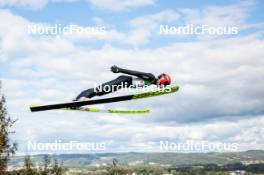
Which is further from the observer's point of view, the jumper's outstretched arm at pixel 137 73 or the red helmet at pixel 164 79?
the red helmet at pixel 164 79

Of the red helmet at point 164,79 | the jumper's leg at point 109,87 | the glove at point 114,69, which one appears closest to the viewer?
the glove at point 114,69

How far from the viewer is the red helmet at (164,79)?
2352 cm

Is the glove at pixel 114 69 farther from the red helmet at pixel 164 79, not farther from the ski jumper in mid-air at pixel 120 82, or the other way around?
the red helmet at pixel 164 79

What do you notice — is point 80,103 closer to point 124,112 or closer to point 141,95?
point 141,95

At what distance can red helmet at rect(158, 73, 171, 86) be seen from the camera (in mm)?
23516

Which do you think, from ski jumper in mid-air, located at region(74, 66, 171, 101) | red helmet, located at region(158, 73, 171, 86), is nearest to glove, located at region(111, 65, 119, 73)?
ski jumper in mid-air, located at region(74, 66, 171, 101)

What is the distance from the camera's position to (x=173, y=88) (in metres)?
23.8

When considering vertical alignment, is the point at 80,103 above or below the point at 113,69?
below

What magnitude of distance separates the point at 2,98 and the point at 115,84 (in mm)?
19472

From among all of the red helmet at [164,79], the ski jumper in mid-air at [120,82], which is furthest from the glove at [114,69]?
the red helmet at [164,79]

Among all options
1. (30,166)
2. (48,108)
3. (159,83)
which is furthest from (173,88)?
(30,166)

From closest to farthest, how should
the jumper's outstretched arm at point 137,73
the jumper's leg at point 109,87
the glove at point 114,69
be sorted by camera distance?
the glove at point 114,69 → the jumper's outstretched arm at point 137,73 → the jumper's leg at point 109,87

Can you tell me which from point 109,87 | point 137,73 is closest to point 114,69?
point 109,87

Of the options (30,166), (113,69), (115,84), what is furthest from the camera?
(30,166)
